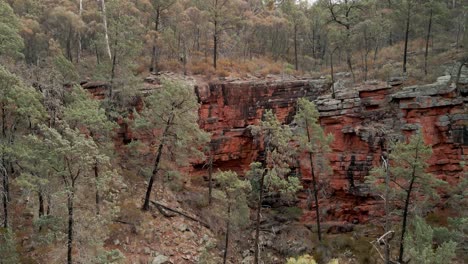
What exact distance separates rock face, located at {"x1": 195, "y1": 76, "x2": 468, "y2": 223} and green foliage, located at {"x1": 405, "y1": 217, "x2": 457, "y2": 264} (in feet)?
24.7

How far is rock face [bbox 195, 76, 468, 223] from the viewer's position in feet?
92.7

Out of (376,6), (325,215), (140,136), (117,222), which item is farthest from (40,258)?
(376,6)

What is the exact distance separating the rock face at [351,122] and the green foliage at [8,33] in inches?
536

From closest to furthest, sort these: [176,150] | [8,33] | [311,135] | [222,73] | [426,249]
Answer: [426,249]
[8,33]
[176,150]
[311,135]
[222,73]

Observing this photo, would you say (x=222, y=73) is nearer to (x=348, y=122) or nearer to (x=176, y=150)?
(x=348, y=122)

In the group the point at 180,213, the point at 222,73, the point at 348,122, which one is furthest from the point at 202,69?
the point at 180,213

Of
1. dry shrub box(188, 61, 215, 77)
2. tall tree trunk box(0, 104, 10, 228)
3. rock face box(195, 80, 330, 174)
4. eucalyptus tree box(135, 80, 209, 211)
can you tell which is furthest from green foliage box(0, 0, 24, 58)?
dry shrub box(188, 61, 215, 77)

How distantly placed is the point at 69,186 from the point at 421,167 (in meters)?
17.4

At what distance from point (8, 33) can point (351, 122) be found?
24365 mm

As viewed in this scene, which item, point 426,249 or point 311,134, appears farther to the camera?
point 311,134

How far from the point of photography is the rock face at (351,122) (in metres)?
28.3

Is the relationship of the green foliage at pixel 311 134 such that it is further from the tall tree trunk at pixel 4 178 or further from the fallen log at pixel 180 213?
the tall tree trunk at pixel 4 178

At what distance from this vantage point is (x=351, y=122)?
30953 mm

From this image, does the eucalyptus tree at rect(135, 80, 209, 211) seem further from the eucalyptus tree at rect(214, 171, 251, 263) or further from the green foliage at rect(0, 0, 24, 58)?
the green foliage at rect(0, 0, 24, 58)
